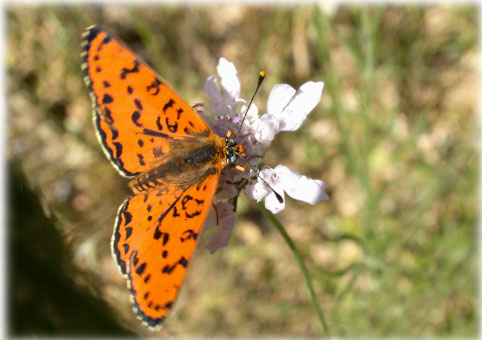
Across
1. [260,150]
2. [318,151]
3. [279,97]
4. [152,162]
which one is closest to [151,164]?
[152,162]

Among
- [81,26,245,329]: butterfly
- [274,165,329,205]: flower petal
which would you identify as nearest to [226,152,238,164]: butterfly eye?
[81,26,245,329]: butterfly

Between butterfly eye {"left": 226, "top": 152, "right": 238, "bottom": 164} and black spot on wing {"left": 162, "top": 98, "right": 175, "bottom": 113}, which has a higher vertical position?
black spot on wing {"left": 162, "top": 98, "right": 175, "bottom": 113}

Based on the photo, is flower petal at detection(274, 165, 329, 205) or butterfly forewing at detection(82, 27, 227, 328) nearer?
butterfly forewing at detection(82, 27, 227, 328)

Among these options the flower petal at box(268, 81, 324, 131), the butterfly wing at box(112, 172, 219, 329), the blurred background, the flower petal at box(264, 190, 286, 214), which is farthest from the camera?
the blurred background

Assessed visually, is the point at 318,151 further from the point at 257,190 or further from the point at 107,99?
the point at 107,99

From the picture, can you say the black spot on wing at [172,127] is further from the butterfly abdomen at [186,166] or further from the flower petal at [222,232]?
the flower petal at [222,232]

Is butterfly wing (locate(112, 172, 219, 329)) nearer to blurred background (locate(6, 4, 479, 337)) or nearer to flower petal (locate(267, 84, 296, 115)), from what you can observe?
flower petal (locate(267, 84, 296, 115))

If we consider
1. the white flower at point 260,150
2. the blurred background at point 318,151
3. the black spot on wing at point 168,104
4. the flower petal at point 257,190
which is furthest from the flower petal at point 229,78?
the blurred background at point 318,151
